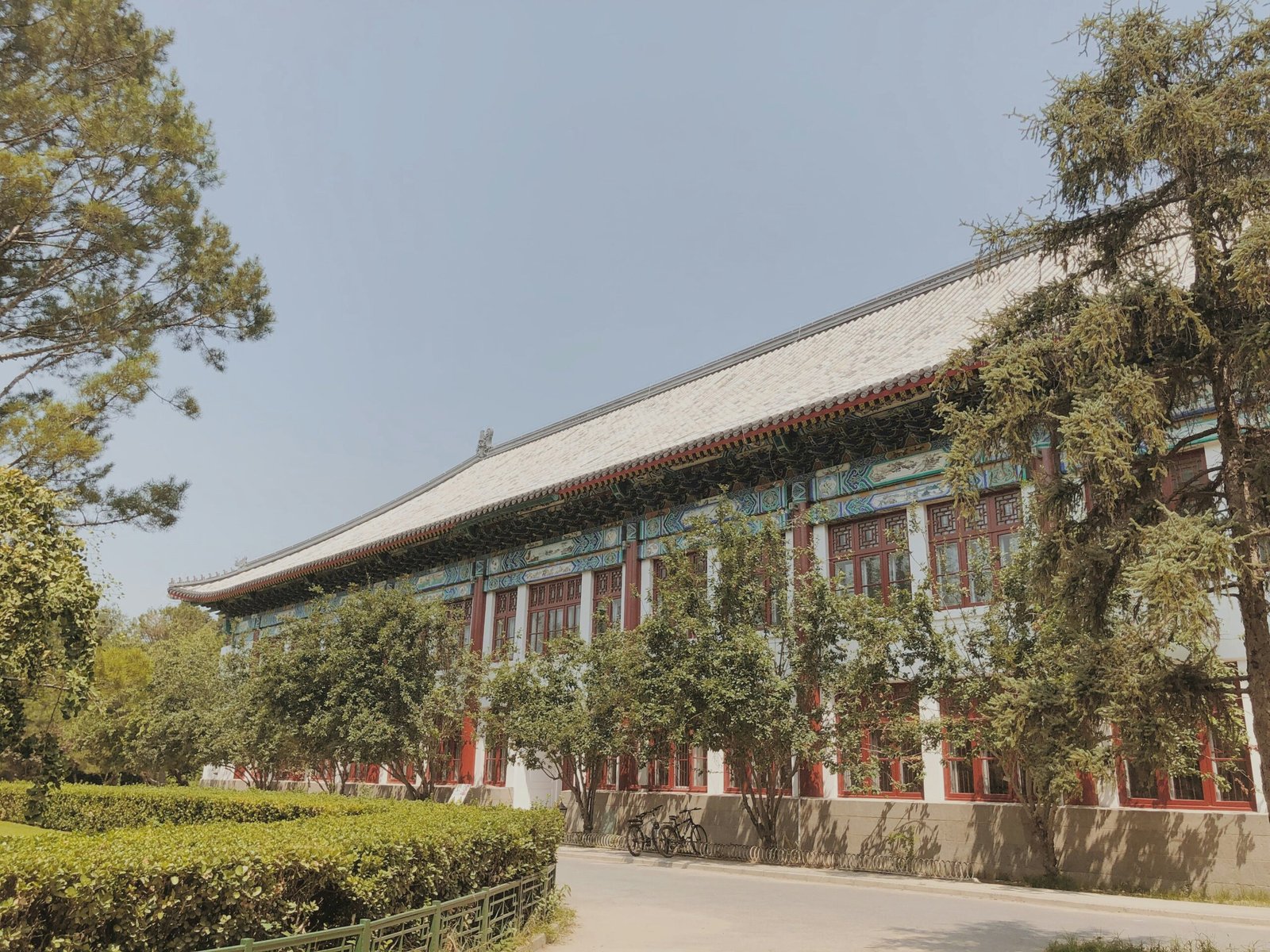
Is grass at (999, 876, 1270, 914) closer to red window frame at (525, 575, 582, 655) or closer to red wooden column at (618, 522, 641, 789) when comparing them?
red wooden column at (618, 522, 641, 789)

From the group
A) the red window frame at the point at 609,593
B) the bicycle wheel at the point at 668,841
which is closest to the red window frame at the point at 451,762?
the red window frame at the point at 609,593

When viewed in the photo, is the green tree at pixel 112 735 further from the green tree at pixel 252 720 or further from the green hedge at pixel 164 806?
the green hedge at pixel 164 806

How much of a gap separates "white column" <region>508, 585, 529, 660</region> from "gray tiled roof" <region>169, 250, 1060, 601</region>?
85.4 inches

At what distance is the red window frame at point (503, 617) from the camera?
882 inches

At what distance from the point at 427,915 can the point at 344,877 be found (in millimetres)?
816

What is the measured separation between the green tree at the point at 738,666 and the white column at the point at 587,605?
14.6ft

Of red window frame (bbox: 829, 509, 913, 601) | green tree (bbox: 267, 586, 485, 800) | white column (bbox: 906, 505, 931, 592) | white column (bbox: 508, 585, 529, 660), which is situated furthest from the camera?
white column (bbox: 508, 585, 529, 660)

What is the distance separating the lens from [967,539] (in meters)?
14.6

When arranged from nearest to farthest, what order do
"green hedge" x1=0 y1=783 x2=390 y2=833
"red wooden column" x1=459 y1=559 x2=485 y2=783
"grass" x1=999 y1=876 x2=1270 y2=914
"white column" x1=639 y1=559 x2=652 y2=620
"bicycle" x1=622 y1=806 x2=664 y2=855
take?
"grass" x1=999 y1=876 x2=1270 y2=914
"green hedge" x1=0 y1=783 x2=390 y2=833
"bicycle" x1=622 y1=806 x2=664 y2=855
"white column" x1=639 y1=559 x2=652 y2=620
"red wooden column" x1=459 y1=559 x2=485 y2=783

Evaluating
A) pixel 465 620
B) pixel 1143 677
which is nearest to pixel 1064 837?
pixel 1143 677

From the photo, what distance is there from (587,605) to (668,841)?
5901 millimetres

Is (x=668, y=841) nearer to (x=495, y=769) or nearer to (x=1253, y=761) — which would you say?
(x=495, y=769)

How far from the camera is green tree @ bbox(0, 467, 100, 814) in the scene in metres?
9.35

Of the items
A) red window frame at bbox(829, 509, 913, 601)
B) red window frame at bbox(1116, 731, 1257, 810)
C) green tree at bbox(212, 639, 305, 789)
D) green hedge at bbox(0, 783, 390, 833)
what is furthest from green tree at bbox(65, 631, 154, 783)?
red window frame at bbox(1116, 731, 1257, 810)
